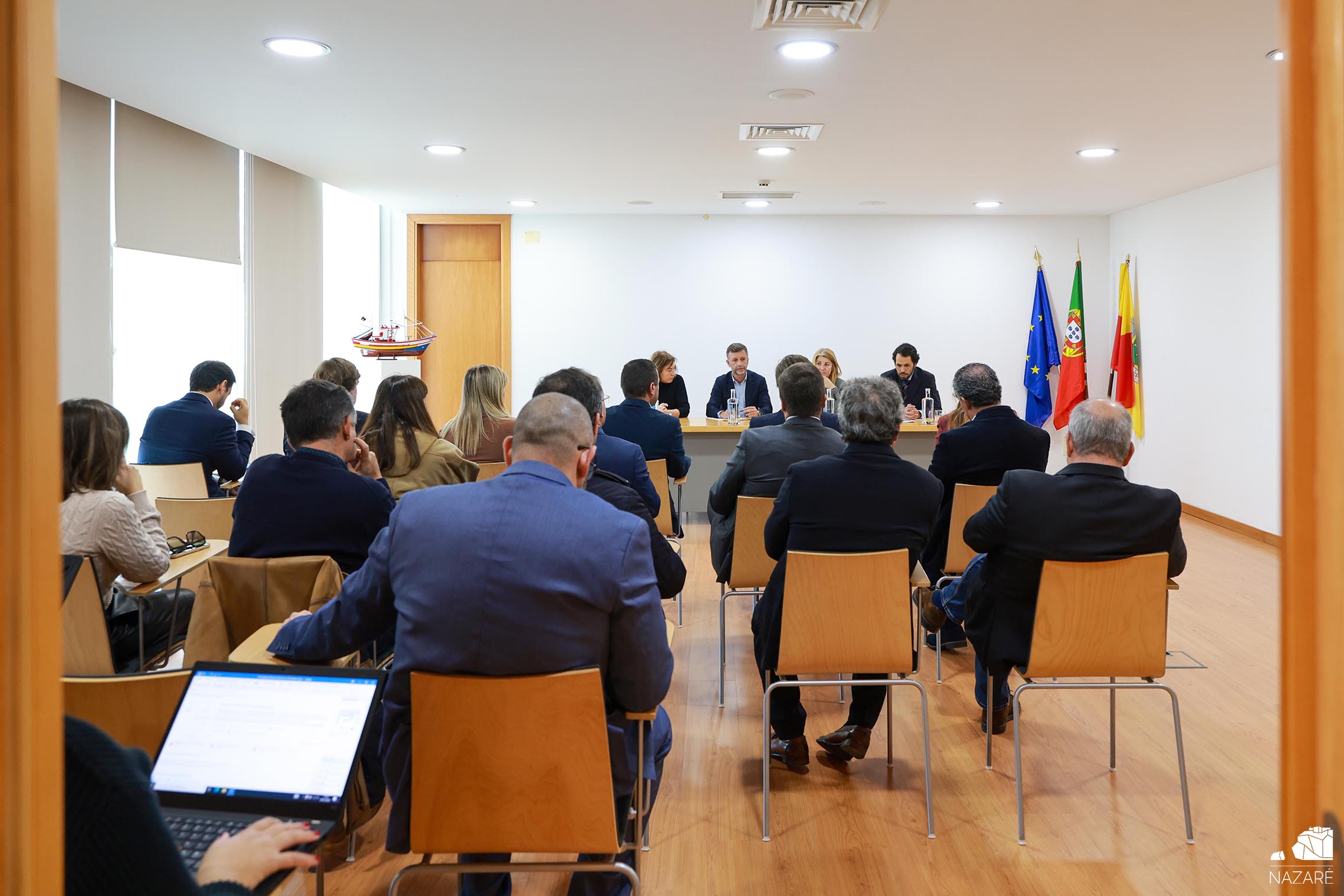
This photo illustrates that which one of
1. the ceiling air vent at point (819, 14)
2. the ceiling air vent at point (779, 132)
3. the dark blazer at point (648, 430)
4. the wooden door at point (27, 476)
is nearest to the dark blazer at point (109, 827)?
the wooden door at point (27, 476)

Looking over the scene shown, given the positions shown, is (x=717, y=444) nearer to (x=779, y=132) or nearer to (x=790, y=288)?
(x=779, y=132)

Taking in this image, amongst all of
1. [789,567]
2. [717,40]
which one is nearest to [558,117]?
[717,40]

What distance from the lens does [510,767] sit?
1.82 m

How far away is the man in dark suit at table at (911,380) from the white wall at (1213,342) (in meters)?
2.25

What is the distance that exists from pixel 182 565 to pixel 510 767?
78.2 inches

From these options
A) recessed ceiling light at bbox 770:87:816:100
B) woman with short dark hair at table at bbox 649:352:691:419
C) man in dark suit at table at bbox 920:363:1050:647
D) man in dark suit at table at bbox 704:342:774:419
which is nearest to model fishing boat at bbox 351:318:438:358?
woman with short dark hair at table at bbox 649:352:691:419

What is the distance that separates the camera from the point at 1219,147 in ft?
21.6

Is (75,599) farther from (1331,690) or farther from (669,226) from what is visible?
(669,226)

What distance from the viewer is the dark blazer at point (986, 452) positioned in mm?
4188

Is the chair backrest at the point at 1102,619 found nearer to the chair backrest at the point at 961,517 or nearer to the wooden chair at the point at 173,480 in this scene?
the chair backrest at the point at 961,517

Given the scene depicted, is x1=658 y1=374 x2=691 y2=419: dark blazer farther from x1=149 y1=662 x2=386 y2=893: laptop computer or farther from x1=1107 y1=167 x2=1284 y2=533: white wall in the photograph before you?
x1=149 y1=662 x2=386 y2=893: laptop computer

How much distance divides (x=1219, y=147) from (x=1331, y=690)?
6.85m

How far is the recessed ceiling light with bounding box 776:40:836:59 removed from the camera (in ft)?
13.7

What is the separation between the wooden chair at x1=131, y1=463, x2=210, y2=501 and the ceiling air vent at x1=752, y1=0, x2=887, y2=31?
3321 mm
